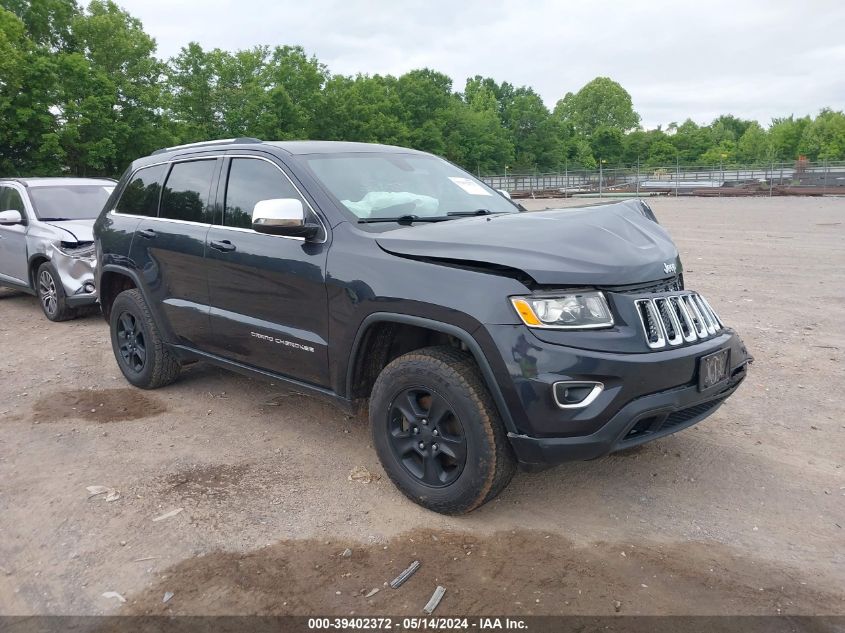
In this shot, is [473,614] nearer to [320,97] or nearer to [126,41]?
[126,41]

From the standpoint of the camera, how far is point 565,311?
3.09m

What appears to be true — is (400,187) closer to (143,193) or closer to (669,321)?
(669,321)

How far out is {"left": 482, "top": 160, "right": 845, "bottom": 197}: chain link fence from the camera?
40500 mm

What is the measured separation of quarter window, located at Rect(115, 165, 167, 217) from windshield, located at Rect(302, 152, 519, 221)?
5.49 ft

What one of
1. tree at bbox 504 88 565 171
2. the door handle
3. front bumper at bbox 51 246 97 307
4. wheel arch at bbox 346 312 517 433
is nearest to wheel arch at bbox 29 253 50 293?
front bumper at bbox 51 246 97 307

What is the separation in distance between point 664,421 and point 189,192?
349 cm

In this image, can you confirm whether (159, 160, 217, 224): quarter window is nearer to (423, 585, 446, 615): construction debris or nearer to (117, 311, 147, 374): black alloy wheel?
(117, 311, 147, 374): black alloy wheel

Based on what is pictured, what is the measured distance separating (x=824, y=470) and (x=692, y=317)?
1.35m

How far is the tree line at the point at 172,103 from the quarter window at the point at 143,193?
74.7 feet

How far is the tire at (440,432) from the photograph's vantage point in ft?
10.5

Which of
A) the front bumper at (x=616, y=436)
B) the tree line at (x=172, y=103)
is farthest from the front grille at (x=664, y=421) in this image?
the tree line at (x=172, y=103)

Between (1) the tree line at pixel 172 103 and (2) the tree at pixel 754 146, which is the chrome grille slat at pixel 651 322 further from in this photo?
(2) the tree at pixel 754 146

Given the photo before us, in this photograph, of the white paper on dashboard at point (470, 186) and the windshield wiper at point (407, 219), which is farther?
the white paper on dashboard at point (470, 186)

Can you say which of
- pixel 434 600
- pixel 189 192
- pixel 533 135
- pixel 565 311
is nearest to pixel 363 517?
pixel 434 600
